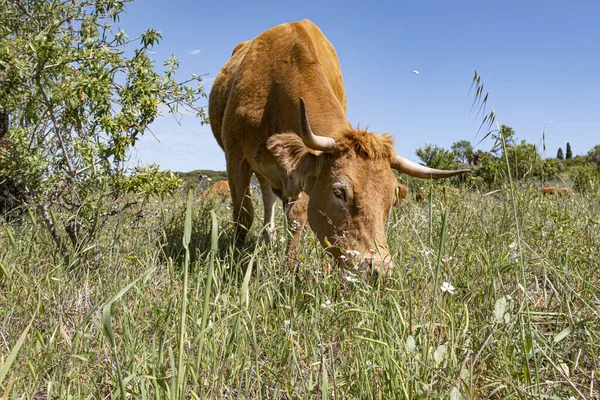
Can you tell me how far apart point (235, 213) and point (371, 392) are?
13.0ft

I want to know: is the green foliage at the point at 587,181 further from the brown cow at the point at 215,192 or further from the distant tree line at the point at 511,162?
the brown cow at the point at 215,192

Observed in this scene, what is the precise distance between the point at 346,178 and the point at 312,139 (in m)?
0.44

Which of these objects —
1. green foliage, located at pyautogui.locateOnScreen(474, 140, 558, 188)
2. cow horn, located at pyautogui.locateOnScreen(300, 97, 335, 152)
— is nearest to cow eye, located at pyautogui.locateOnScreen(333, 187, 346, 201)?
cow horn, located at pyautogui.locateOnScreen(300, 97, 335, 152)

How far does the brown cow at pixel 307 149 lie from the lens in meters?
3.64

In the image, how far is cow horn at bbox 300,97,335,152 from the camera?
3.85 metres

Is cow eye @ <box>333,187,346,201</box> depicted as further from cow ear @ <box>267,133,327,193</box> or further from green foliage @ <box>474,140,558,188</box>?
green foliage @ <box>474,140,558,188</box>

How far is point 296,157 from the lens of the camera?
167 inches

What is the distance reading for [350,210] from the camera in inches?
144

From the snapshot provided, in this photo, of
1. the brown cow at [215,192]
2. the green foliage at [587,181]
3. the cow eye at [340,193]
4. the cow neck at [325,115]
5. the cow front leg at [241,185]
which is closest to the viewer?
the cow eye at [340,193]

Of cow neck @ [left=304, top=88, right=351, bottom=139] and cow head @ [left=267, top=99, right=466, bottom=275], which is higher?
cow neck @ [left=304, top=88, right=351, bottom=139]

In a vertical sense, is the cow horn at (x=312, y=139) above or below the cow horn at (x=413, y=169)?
above

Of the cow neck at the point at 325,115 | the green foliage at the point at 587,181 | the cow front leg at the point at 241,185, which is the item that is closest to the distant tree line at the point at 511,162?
the green foliage at the point at 587,181

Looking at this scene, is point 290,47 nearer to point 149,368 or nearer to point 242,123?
point 242,123

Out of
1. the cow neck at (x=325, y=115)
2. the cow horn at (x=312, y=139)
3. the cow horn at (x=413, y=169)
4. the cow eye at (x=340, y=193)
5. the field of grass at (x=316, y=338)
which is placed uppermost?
the cow neck at (x=325, y=115)
